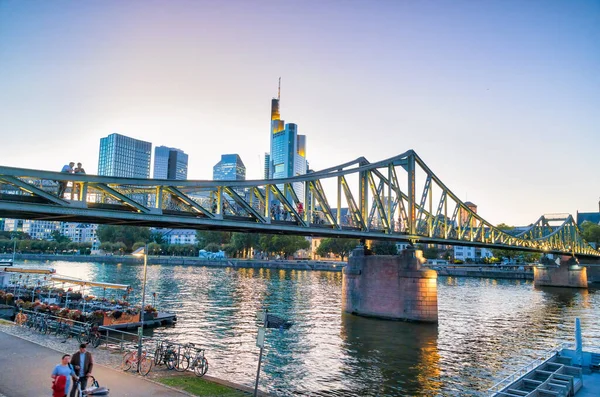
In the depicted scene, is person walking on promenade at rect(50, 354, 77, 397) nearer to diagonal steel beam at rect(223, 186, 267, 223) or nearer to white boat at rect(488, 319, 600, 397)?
white boat at rect(488, 319, 600, 397)

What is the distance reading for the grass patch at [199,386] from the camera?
717 inches

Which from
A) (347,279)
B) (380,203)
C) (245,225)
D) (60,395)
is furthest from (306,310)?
(60,395)

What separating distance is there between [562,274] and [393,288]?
92.3 metres

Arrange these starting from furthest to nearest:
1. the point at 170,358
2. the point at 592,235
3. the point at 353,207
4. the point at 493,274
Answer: the point at 592,235 < the point at 493,274 < the point at 353,207 < the point at 170,358

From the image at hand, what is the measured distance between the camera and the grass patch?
1821 centimetres

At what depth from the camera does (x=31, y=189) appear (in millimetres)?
26406

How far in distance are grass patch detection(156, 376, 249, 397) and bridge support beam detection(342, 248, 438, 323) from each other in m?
33.4

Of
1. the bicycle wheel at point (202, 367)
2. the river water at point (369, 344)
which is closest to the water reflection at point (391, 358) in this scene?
the river water at point (369, 344)

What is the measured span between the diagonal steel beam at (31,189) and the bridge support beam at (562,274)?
12265 cm

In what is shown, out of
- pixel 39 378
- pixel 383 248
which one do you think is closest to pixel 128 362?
pixel 39 378

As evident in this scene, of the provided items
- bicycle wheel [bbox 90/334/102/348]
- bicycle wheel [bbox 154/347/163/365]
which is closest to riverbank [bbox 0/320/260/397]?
bicycle wheel [bbox 90/334/102/348]

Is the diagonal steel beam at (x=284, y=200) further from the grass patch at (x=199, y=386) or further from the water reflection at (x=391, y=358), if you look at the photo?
the grass patch at (x=199, y=386)

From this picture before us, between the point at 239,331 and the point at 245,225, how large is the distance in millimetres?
11317

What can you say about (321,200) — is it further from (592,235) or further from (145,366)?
(592,235)
